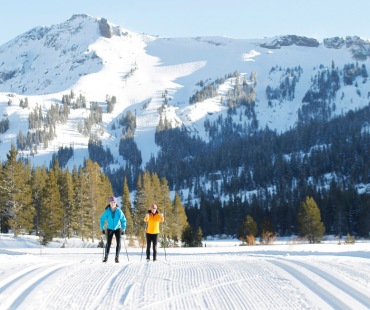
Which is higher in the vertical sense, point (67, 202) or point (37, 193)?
point (37, 193)

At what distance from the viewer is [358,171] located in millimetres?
130125

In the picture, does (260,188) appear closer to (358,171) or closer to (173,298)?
(358,171)

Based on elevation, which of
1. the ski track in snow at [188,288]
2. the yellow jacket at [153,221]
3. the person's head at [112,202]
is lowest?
the ski track in snow at [188,288]

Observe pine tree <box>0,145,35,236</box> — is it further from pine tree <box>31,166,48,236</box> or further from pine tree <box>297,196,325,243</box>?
pine tree <box>297,196,325,243</box>

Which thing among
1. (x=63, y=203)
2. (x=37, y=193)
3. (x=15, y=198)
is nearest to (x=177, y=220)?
(x=63, y=203)

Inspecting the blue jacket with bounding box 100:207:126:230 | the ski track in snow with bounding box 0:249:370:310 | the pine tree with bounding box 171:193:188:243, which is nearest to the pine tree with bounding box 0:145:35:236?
the pine tree with bounding box 171:193:188:243

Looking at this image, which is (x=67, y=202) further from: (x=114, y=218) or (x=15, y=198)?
(x=114, y=218)

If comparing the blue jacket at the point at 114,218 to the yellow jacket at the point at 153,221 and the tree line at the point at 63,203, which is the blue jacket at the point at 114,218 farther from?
the tree line at the point at 63,203

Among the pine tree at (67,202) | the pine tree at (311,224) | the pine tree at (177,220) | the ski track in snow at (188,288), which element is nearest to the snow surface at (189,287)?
the ski track in snow at (188,288)

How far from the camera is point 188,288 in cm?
810

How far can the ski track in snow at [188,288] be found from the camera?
6910 mm

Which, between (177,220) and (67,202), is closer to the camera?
(67,202)

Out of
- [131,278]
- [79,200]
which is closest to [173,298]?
[131,278]

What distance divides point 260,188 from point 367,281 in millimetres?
135507
